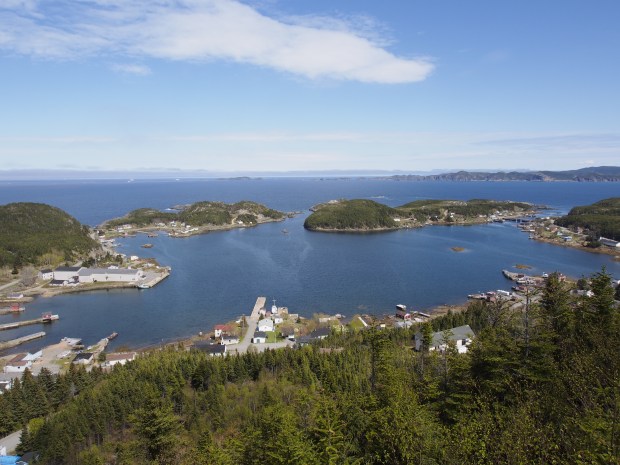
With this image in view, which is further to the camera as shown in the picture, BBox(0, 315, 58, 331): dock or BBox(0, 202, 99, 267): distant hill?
BBox(0, 202, 99, 267): distant hill

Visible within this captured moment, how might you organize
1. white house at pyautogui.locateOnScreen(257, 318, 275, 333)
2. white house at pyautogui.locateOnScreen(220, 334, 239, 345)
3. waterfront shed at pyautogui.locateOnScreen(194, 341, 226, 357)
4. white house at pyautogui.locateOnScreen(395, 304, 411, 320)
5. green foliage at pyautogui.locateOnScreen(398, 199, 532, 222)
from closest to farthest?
waterfront shed at pyautogui.locateOnScreen(194, 341, 226, 357) < white house at pyautogui.locateOnScreen(220, 334, 239, 345) < white house at pyautogui.locateOnScreen(257, 318, 275, 333) < white house at pyautogui.locateOnScreen(395, 304, 411, 320) < green foliage at pyautogui.locateOnScreen(398, 199, 532, 222)

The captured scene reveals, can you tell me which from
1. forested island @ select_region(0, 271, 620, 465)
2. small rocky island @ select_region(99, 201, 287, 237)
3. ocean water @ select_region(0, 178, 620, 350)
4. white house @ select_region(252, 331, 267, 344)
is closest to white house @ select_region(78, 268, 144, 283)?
ocean water @ select_region(0, 178, 620, 350)

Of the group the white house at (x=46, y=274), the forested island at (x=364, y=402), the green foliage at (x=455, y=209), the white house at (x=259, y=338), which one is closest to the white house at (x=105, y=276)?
the white house at (x=46, y=274)

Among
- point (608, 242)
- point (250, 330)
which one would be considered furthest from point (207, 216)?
point (608, 242)

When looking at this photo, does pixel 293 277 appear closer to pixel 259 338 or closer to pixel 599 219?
pixel 259 338

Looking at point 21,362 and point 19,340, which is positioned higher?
point 21,362

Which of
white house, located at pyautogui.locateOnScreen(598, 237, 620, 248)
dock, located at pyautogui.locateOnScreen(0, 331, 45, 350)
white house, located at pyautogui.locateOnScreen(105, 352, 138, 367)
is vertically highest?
white house, located at pyautogui.locateOnScreen(598, 237, 620, 248)

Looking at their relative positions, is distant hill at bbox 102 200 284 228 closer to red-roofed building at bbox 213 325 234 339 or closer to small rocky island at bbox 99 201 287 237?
small rocky island at bbox 99 201 287 237
